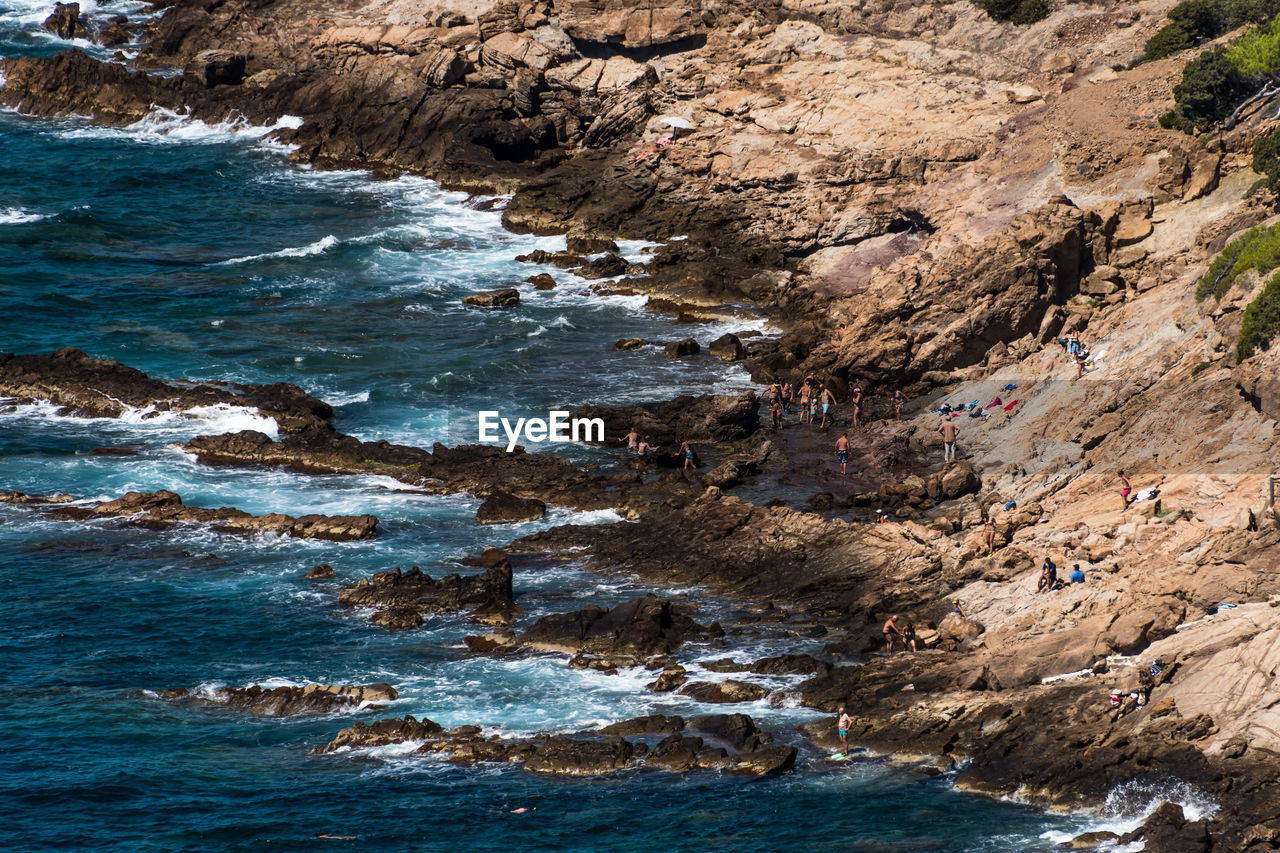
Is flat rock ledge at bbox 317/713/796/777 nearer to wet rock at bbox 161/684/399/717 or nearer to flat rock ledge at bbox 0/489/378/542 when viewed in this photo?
wet rock at bbox 161/684/399/717

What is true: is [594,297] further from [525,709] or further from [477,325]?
[525,709]

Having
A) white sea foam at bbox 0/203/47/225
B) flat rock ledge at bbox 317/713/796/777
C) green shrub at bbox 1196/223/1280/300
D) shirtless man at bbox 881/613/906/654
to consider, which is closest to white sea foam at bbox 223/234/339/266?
white sea foam at bbox 0/203/47/225

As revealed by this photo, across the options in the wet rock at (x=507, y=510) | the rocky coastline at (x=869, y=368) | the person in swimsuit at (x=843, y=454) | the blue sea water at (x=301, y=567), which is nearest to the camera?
the blue sea water at (x=301, y=567)

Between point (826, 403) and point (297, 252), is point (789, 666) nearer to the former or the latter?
point (826, 403)

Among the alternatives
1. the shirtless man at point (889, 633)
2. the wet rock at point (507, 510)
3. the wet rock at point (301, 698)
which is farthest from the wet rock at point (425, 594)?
the shirtless man at point (889, 633)

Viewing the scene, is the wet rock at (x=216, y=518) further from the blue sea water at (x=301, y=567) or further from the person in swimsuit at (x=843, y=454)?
the person in swimsuit at (x=843, y=454)

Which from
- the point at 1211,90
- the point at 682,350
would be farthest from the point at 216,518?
the point at 1211,90
